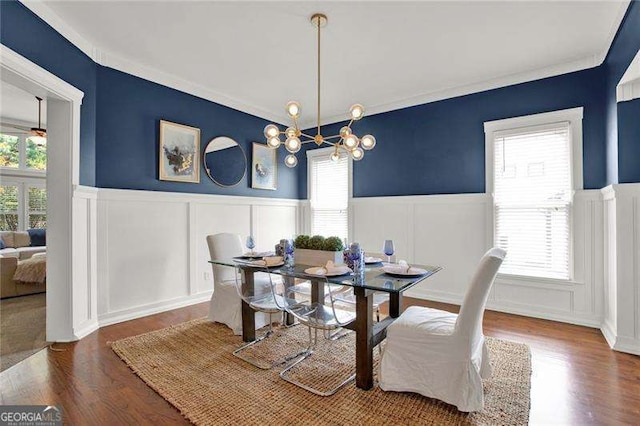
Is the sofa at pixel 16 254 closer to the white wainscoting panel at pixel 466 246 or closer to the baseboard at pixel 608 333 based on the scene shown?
the white wainscoting panel at pixel 466 246

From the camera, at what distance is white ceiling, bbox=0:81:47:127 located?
450cm

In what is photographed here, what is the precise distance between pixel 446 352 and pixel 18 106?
7.23 meters

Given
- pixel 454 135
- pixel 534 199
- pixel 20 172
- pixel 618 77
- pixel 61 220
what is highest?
pixel 618 77

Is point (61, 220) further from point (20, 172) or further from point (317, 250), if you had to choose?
point (20, 172)

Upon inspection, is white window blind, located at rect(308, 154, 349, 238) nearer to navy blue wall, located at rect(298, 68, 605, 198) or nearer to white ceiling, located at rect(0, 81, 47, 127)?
navy blue wall, located at rect(298, 68, 605, 198)

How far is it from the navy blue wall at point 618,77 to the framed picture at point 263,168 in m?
4.30

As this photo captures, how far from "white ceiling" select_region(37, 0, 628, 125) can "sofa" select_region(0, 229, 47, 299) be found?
133 inches

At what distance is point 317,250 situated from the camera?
2.70 m

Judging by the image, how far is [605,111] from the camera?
10.7 feet

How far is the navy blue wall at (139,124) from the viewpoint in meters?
3.41

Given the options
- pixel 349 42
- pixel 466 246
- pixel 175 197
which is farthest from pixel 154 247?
pixel 466 246

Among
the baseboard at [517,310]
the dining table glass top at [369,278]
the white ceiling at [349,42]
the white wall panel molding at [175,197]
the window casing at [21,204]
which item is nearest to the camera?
the dining table glass top at [369,278]

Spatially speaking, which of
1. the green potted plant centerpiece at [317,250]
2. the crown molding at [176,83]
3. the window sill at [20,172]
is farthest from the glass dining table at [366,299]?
the window sill at [20,172]

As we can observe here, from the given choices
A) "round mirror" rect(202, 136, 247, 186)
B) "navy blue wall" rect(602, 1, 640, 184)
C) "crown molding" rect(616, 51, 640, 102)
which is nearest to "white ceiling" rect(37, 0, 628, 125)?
"navy blue wall" rect(602, 1, 640, 184)
